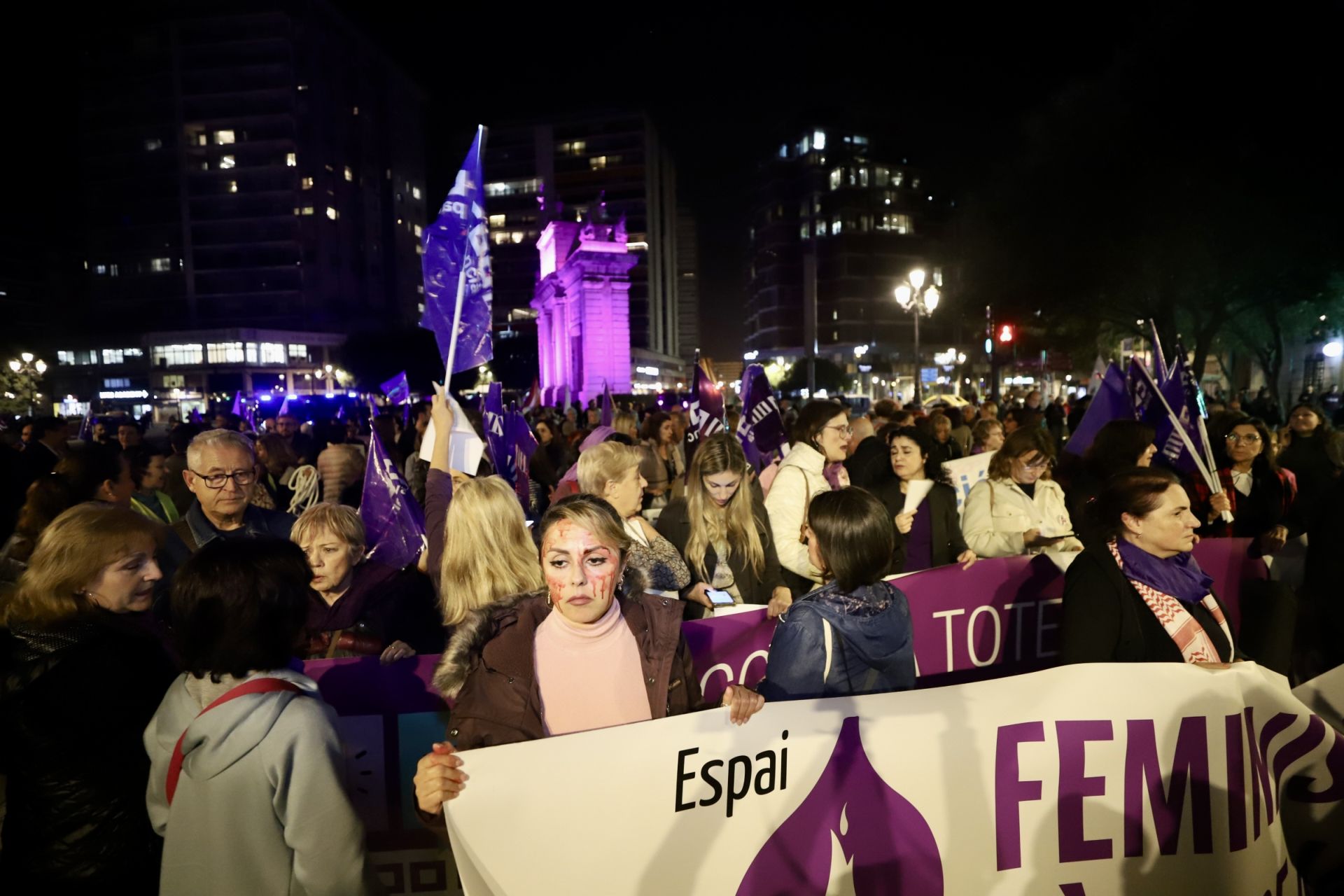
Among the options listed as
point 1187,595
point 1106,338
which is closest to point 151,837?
point 1187,595

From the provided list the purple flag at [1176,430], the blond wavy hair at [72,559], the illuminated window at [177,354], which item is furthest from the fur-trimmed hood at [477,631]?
the illuminated window at [177,354]

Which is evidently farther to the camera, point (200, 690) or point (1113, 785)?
point (1113, 785)

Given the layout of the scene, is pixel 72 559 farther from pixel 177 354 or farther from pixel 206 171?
pixel 206 171

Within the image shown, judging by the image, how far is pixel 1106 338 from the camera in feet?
112

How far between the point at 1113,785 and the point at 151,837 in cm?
325

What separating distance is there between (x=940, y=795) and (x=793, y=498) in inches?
96.9

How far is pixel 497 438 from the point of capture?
764 cm

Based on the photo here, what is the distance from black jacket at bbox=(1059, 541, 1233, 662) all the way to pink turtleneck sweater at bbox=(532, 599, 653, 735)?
175cm

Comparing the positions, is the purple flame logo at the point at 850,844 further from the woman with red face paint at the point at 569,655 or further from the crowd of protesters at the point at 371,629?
the woman with red face paint at the point at 569,655

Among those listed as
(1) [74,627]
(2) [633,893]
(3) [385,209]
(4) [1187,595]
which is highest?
(3) [385,209]

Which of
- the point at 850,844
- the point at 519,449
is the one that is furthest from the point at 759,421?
the point at 850,844

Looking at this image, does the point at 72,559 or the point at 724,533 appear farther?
the point at 724,533

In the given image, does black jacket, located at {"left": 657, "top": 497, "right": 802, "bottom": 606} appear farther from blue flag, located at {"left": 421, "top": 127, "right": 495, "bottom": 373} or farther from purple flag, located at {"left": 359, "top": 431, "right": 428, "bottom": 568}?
blue flag, located at {"left": 421, "top": 127, "right": 495, "bottom": 373}

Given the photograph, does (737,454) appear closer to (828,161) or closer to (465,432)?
(465,432)
